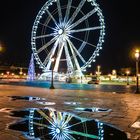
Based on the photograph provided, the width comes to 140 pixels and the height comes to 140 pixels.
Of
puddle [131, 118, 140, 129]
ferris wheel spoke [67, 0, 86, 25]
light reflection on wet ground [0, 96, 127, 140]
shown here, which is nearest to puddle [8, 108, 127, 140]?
light reflection on wet ground [0, 96, 127, 140]

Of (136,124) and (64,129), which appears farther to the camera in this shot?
(136,124)

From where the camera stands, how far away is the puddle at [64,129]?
741 cm

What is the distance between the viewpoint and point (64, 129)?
832 centimetres

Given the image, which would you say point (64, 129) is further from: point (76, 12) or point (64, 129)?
point (76, 12)

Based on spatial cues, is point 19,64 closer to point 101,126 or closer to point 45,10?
point 45,10

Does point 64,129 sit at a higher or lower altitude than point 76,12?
lower

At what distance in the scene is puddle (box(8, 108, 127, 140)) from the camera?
7.41m

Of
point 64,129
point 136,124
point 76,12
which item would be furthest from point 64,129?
point 76,12

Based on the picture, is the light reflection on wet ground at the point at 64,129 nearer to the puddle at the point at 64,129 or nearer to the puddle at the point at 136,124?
the puddle at the point at 64,129

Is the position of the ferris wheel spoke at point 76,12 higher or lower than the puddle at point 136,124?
higher

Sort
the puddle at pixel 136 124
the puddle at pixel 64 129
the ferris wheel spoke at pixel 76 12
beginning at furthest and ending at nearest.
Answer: the ferris wheel spoke at pixel 76 12
the puddle at pixel 136 124
the puddle at pixel 64 129

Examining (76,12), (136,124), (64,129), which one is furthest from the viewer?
(76,12)

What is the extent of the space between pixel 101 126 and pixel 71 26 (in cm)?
4059

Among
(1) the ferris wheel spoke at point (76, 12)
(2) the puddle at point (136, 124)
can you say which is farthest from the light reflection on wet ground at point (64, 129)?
(1) the ferris wheel spoke at point (76, 12)
